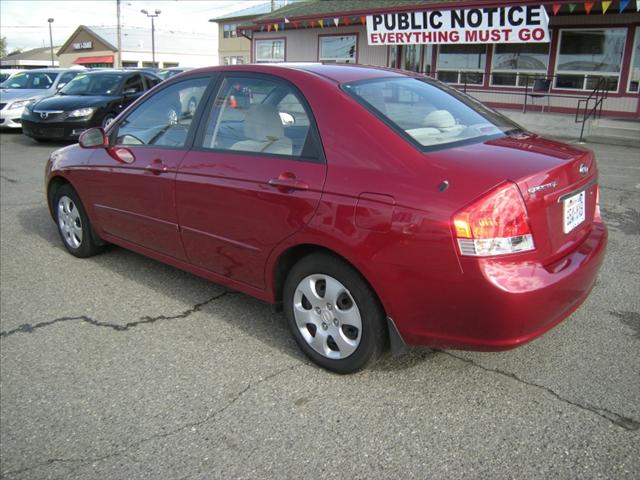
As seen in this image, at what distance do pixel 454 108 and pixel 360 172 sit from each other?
1.05 metres

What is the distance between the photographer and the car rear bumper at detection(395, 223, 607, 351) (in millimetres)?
2461

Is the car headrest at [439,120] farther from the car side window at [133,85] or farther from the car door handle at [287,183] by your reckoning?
the car side window at [133,85]

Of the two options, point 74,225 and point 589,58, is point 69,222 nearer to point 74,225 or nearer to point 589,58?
point 74,225

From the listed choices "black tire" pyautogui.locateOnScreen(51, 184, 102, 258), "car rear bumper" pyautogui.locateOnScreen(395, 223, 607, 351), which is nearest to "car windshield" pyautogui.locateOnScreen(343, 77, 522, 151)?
"car rear bumper" pyautogui.locateOnScreen(395, 223, 607, 351)

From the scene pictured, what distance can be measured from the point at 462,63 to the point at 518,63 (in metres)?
1.92

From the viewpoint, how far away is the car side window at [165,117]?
3.85 metres

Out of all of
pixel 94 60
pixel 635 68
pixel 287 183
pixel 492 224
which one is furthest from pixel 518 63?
pixel 94 60

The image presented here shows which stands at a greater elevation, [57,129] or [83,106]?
[83,106]

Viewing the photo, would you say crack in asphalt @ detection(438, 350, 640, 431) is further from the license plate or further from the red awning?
the red awning

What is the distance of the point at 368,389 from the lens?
2.99 meters

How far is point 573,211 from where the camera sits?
292 centimetres

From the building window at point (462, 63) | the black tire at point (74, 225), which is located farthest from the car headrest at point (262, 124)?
the building window at point (462, 63)

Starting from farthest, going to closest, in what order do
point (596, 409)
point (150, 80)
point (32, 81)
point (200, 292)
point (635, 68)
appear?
point (32, 81)
point (635, 68)
point (150, 80)
point (200, 292)
point (596, 409)

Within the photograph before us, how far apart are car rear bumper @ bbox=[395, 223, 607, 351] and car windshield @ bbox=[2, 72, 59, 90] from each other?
52.3ft
